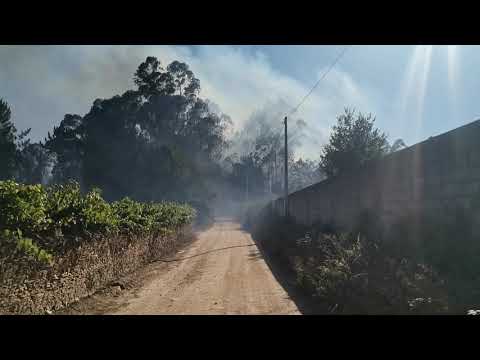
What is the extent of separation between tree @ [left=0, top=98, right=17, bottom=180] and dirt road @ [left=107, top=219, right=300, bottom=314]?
2065 inches

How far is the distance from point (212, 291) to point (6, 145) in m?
60.0

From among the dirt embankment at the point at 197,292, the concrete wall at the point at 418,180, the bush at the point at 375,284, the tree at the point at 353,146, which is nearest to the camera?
the bush at the point at 375,284

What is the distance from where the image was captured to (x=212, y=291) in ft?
31.0

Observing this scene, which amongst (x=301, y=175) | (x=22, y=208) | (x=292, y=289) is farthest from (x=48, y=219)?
(x=301, y=175)

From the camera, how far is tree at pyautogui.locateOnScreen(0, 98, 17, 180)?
54.9 meters

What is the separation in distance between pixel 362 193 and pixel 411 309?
794 centimetres

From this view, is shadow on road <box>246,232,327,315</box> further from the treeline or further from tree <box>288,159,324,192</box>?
tree <box>288,159,324,192</box>

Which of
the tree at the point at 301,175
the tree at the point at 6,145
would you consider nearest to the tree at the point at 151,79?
the tree at the point at 6,145

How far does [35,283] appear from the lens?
5898mm

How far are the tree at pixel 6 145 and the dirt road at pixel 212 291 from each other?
172 ft

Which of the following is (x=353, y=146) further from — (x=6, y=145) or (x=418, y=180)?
(x=6, y=145)

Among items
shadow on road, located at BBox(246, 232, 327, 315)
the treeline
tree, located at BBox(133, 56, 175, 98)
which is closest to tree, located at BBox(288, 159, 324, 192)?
the treeline

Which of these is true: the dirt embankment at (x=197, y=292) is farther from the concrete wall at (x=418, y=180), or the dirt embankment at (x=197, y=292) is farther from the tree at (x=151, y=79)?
the tree at (x=151, y=79)

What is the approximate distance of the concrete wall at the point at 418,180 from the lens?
6.59 metres
